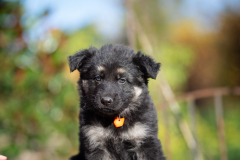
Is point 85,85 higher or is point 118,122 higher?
point 85,85

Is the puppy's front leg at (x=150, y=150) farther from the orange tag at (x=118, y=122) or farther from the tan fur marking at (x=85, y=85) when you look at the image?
the tan fur marking at (x=85, y=85)

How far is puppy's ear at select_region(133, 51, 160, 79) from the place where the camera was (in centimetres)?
364

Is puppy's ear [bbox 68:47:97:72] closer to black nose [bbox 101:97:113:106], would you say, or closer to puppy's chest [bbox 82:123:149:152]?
black nose [bbox 101:97:113:106]

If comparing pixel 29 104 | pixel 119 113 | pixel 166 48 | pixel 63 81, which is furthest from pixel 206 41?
pixel 119 113

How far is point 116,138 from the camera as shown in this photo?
3500mm

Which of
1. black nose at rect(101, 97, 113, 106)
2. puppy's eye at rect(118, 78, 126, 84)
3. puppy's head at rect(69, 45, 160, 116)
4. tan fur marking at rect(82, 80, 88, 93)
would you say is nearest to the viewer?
black nose at rect(101, 97, 113, 106)

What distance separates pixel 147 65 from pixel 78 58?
3.02 feet

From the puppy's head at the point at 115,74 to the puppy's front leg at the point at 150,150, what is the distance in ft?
1.69

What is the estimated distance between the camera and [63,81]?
21.3ft

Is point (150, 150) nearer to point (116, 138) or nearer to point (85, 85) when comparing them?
point (116, 138)

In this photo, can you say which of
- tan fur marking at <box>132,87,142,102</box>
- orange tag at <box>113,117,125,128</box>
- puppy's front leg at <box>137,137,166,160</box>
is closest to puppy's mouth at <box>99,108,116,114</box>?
orange tag at <box>113,117,125,128</box>

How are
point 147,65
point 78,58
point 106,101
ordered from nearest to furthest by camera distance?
point 106,101
point 147,65
point 78,58

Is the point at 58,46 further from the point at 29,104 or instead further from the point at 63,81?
the point at 29,104

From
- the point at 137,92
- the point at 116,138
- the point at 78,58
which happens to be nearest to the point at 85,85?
the point at 78,58
